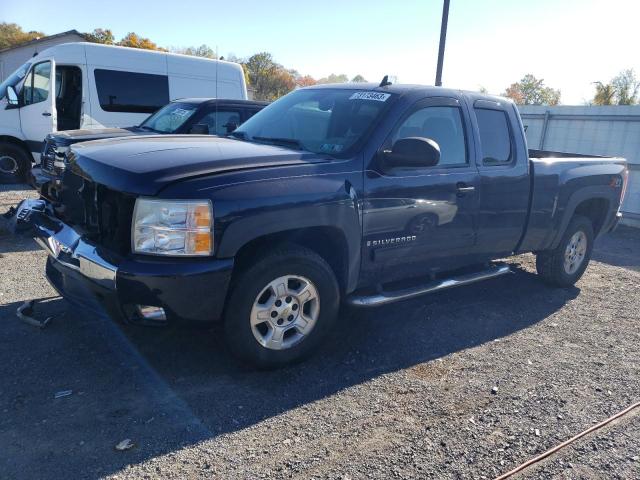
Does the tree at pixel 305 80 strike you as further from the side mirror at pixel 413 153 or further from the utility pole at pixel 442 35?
the side mirror at pixel 413 153

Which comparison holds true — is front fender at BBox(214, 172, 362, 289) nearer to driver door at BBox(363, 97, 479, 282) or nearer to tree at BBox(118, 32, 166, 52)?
driver door at BBox(363, 97, 479, 282)

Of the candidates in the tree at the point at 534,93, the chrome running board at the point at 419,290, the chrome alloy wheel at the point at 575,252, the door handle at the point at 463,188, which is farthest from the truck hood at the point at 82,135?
the tree at the point at 534,93

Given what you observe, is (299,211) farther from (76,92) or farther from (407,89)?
(76,92)

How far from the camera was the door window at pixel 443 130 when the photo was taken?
4.22 metres

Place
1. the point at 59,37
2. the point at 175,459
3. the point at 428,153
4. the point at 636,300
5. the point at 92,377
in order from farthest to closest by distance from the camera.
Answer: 1. the point at 59,37
2. the point at 636,300
3. the point at 428,153
4. the point at 92,377
5. the point at 175,459

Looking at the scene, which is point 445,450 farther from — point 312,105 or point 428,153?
point 312,105

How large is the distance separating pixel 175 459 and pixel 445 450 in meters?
1.45

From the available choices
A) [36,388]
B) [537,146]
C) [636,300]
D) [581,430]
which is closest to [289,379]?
[36,388]

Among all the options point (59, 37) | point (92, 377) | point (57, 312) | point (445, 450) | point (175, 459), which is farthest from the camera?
point (59, 37)

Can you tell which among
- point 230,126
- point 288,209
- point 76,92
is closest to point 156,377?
point 288,209

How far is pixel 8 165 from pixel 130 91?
2770 millimetres

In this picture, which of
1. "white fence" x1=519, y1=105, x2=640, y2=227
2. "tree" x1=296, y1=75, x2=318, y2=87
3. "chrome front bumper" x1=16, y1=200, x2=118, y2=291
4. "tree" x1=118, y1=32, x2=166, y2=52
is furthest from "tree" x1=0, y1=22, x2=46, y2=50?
"chrome front bumper" x1=16, y1=200, x2=118, y2=291

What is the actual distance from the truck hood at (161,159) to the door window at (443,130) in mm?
967

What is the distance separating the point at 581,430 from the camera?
321 centimetres
